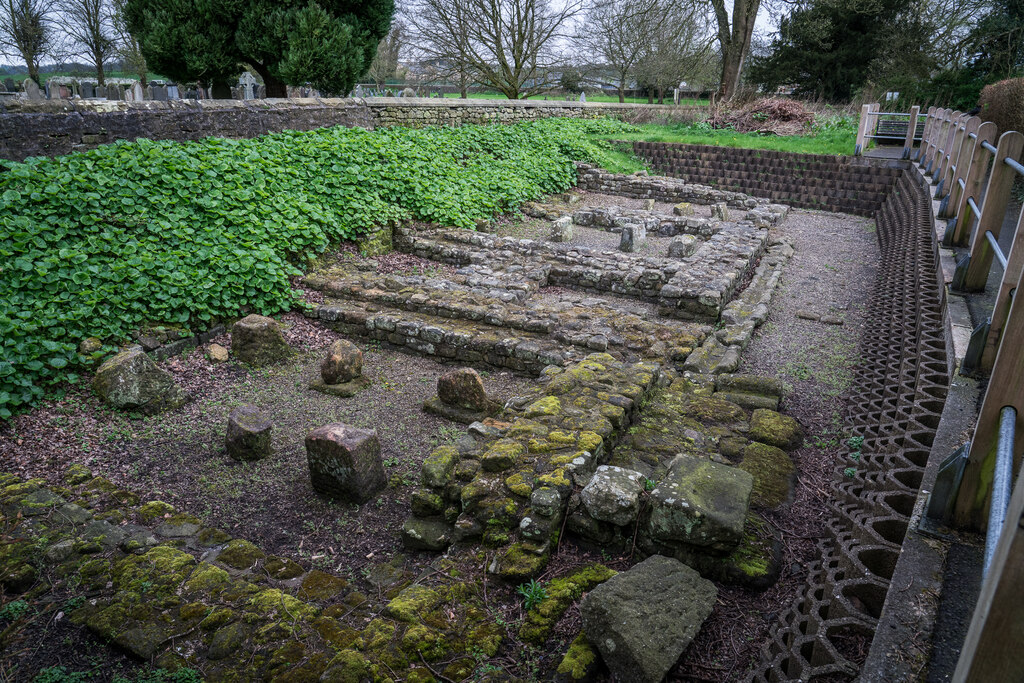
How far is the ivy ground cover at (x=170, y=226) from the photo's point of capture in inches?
212

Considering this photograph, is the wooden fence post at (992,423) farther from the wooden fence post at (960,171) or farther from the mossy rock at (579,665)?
the wooden fence post at (960,171)

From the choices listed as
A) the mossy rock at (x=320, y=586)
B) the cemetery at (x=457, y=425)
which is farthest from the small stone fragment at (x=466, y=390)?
the mossy rock at (x=320, y=586)

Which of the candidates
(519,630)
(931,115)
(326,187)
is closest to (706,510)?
(519,630)

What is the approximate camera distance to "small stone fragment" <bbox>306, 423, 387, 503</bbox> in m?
4.06

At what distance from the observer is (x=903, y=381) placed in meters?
3.86

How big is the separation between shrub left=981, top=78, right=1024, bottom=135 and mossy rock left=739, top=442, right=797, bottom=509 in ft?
21.1

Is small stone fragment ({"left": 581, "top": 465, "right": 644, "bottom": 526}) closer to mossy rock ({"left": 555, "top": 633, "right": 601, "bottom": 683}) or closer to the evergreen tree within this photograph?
mossy rock ({"left": 555, "top": 633, "right": 601, "bottom": 683})

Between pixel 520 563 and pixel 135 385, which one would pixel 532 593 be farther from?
pixel 135 385

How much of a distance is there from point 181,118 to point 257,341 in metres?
4.71

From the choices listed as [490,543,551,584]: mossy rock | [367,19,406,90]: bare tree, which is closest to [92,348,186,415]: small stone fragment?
[490,543,551,584]: mossy rock

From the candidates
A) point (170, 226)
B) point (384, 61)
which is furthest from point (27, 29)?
point (170, 226)

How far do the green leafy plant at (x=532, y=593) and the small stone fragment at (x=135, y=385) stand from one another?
3.93 metres

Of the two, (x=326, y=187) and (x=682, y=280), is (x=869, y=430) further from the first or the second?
(x=326, y=187)

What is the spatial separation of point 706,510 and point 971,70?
1921cm
